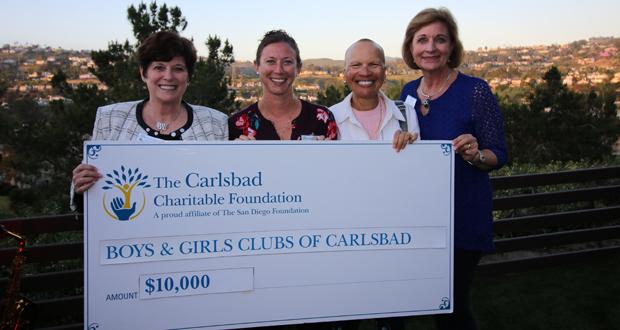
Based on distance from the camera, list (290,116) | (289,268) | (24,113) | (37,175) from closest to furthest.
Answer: (289,268), (290,116), (37,175), (24,113)

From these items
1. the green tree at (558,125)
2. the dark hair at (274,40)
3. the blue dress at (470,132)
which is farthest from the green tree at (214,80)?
the blue dress at (470,132)

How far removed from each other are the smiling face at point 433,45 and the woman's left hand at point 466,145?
44 centimetres

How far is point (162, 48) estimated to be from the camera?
245cm

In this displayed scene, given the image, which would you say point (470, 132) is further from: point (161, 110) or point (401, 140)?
point (161, 110)

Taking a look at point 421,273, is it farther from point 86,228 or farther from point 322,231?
point 86,228

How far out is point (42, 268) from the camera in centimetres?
524

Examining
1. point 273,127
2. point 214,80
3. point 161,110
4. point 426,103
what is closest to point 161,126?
point 161,110

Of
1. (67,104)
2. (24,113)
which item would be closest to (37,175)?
(67,104)

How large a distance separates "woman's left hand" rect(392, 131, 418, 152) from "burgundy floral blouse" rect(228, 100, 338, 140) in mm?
418

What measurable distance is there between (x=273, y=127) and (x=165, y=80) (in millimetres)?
597

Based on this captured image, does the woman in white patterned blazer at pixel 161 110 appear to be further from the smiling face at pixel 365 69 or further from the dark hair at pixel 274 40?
the smiling face at pixel 365 69

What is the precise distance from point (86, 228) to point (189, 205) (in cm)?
44

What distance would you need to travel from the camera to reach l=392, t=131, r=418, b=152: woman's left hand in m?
2.32

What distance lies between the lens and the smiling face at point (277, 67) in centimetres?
260
